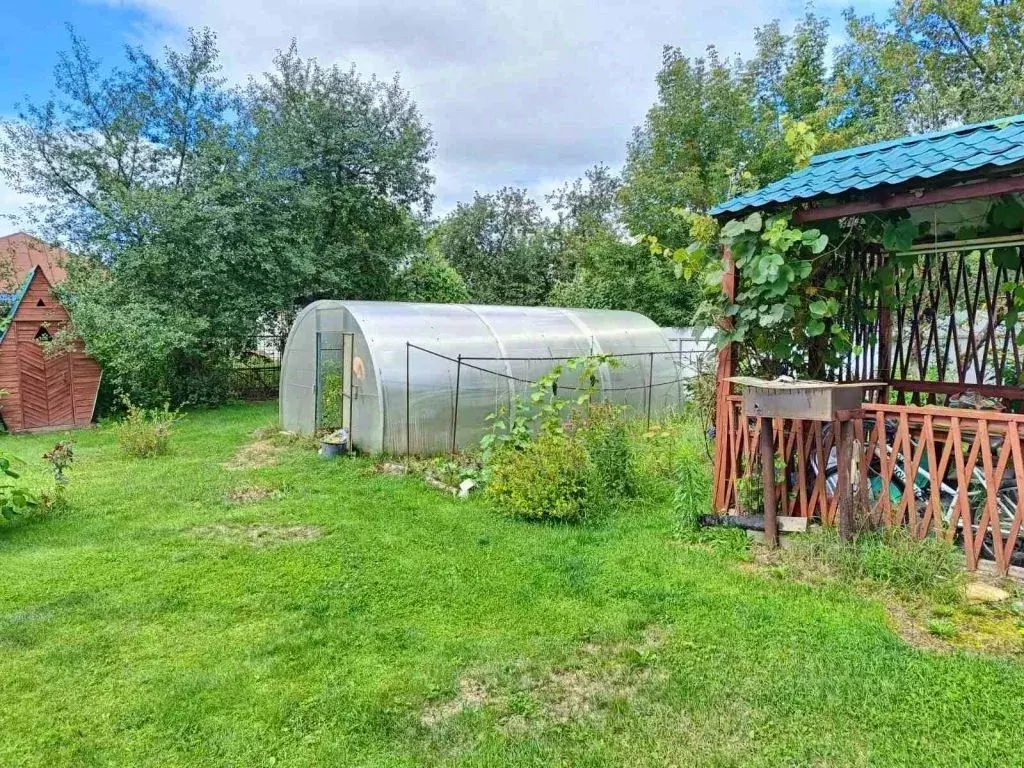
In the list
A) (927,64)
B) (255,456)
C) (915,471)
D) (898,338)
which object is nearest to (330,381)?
(255,456)

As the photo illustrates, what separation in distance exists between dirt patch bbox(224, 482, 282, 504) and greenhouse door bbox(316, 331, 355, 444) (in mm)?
1957

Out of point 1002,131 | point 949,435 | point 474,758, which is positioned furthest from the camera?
point 949,435

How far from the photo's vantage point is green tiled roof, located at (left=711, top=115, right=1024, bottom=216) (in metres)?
3.16

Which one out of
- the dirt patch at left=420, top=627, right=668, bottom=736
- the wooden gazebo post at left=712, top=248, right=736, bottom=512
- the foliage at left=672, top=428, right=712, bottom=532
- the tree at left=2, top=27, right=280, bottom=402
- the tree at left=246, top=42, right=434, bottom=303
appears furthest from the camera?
the tree at left=246, top=42, right=434, bottom=303

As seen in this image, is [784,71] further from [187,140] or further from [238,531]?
[238,531]

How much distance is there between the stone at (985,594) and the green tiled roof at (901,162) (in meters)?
2.31

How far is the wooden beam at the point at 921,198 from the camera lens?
10.4 feet

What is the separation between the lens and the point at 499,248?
2339 cm

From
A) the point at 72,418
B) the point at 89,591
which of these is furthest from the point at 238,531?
the point at 72,418

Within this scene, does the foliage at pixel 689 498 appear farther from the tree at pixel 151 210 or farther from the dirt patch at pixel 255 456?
the tree at pixel 151 210

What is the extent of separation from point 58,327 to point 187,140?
15.3ft

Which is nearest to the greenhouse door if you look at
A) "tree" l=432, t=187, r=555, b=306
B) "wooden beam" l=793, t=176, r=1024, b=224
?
"wooden beam" l=793, t=176, r=1024, b=224

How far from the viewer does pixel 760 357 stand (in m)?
4.50

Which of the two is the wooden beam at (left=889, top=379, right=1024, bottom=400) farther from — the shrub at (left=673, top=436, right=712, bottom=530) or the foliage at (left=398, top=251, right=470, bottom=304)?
the foliage at (left=398, top=251, right=470, bottom=304)
